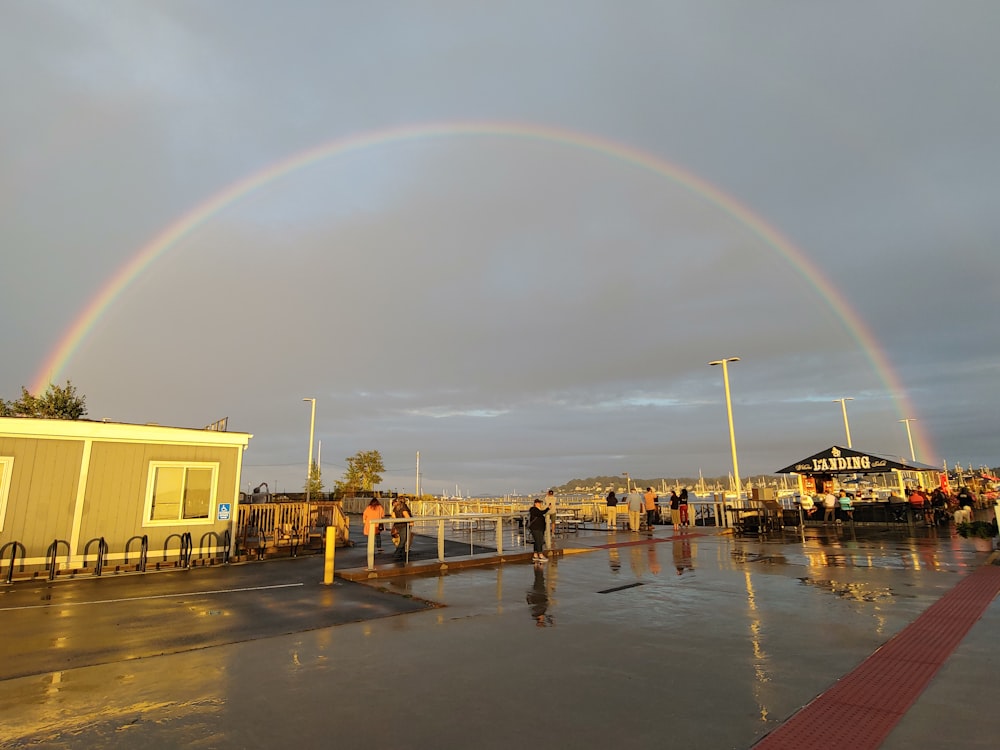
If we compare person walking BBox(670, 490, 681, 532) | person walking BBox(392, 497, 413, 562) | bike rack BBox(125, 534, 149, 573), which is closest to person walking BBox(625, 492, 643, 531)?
person walking BBox(670, 490, 681, 532)

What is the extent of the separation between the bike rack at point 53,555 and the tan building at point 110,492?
2cm

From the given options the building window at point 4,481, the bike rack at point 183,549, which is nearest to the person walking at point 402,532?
the bike rack at point 183,549

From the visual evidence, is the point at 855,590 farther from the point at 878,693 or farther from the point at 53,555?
the point at 53,555

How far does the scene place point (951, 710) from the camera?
4.77m

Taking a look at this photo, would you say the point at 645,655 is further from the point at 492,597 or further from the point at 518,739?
the point at 492,597

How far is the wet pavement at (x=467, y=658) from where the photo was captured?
4633 mm

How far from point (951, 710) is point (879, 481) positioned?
→ 10281 cm

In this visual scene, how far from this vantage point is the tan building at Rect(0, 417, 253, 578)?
13.1 m

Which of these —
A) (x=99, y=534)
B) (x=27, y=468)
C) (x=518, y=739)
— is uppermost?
(x=27, y=468)

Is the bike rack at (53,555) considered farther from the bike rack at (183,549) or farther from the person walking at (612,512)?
the person walking at (612,512)

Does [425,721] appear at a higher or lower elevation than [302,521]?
lower

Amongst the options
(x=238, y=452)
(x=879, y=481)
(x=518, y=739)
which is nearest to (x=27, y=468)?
(x=238, y=452)

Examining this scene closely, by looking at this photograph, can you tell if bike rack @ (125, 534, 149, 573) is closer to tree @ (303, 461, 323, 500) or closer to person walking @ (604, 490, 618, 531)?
person walking @ (604, 490, 618, 531)

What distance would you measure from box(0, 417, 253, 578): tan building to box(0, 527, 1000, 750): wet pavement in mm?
1644
